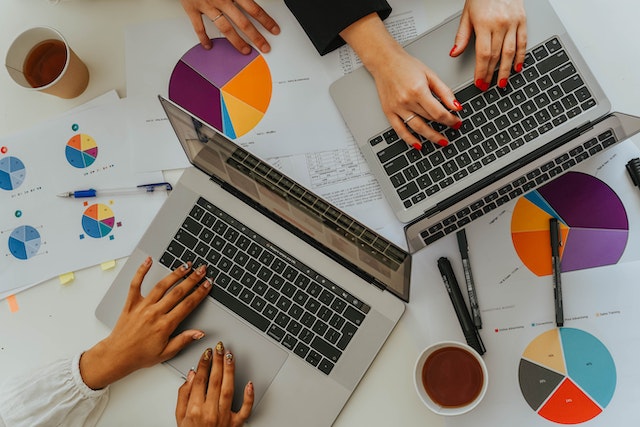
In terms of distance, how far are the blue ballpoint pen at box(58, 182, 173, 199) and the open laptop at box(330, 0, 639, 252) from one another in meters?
0.36

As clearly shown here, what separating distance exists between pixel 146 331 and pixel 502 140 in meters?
0.61

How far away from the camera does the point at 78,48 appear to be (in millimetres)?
954

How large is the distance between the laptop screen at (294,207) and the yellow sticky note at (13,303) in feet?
1.30

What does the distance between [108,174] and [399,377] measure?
59cm

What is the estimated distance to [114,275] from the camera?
91cm

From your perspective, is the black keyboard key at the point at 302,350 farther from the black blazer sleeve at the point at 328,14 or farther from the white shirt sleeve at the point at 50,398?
the black blazer sleeve at the point at 328,14

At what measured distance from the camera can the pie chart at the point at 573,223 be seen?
83 centimetres

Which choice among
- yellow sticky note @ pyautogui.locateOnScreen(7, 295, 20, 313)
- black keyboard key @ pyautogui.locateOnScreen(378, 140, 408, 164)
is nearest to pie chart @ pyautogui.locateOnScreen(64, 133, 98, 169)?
yellow sticky note @ pyautogui.locateOnScreen(7, 295, 20, 313)

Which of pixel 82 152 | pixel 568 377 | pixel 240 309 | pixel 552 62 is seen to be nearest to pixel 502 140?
pixel 552 62

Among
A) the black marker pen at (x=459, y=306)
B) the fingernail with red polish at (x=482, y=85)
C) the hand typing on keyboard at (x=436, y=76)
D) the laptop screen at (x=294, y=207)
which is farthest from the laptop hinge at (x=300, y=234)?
the fingernail with red polish at (x=482, y=85)

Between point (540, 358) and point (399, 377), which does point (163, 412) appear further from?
point (540, 358)

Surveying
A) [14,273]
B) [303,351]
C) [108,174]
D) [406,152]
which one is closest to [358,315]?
[303,351]

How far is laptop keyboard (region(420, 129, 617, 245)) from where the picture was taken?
766 mm

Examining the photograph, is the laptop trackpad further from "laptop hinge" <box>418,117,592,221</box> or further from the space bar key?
"laptop hinge" <box>418,117,592,221</box>
